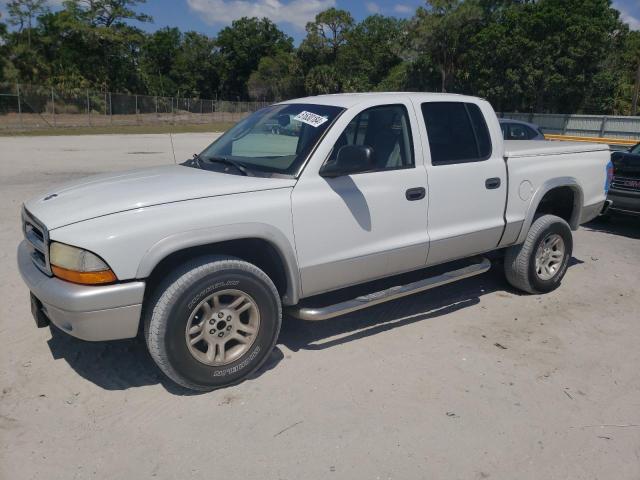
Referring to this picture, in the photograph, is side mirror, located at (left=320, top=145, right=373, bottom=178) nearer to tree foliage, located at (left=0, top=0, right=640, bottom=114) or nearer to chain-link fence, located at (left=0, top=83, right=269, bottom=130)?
chain-link fence, located at (left=0, top=83, right=269, bottom=130)

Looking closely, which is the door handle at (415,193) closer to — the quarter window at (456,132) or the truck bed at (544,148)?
the quarter window at (456,132)

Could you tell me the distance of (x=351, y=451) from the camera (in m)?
3.12

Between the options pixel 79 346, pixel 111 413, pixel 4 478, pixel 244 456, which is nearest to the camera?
pixel 4 478

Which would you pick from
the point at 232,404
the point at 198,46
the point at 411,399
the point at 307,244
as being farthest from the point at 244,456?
the point at 198,46

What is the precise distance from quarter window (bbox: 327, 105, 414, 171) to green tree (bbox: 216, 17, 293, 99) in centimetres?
8910

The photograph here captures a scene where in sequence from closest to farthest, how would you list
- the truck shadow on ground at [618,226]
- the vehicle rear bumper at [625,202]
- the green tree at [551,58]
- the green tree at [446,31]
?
the vehicle rear bumper at [625,202] < the truck shadow on ground at [618,226] < the green tree at [551,58] < the green tree at [446,31]

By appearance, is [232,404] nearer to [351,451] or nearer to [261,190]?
[351,451]

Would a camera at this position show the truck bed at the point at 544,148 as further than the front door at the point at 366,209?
Yes

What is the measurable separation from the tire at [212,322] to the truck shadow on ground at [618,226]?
22.0ft

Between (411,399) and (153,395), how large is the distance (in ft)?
5.49

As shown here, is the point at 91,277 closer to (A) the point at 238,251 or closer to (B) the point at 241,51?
(A) the point at 238,251

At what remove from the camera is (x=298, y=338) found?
4.53 meters

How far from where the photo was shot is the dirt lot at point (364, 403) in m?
3.02

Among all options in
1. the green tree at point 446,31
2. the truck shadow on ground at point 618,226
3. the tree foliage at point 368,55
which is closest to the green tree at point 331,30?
the tree foliage at point 368,55
